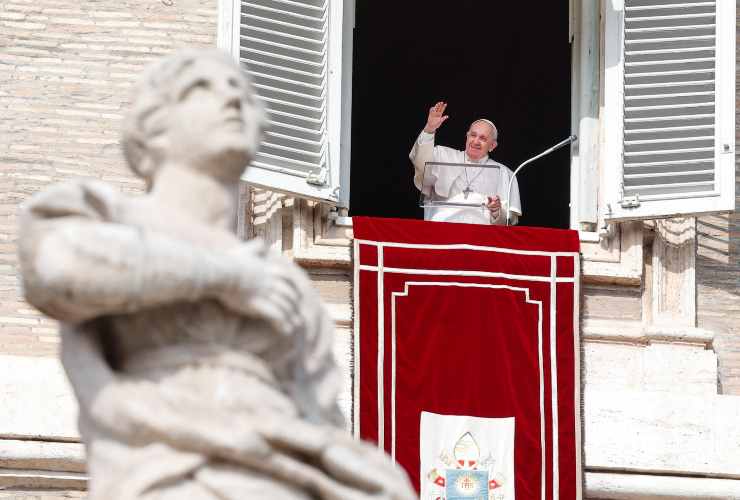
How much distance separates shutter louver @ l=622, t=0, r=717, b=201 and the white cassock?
2.32 feet

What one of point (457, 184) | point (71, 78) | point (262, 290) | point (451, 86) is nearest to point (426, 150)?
point (457, 184)

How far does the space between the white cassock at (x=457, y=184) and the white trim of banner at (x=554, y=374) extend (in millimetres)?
632

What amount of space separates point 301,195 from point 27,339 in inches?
50.4

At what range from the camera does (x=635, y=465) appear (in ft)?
41.8

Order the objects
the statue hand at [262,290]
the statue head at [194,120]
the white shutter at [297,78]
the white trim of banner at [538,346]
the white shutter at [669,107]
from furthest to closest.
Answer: the white shutter at [669,107] → the white shutter at [297,78] → the white trim of banner at [538,346] → the statue head at [194,120] → the statue hand at [262,290]

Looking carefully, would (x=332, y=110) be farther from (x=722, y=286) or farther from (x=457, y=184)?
(x=722, y=286)

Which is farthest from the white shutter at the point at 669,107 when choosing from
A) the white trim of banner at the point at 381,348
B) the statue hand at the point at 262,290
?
the statue hand at the point at 262,290

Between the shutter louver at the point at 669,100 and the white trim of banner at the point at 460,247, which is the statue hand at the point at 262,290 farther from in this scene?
the shutter louver at the point at 669,100

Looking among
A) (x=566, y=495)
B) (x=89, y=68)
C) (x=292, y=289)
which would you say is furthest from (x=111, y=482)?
(x=89, y=68)

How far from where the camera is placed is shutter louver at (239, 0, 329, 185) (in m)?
13.0

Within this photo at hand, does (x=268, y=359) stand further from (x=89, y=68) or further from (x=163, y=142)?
(x=89, y=68)

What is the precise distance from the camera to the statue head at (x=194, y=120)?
21.1 feet

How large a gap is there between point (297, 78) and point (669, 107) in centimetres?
159

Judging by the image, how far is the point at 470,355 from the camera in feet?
41.9
